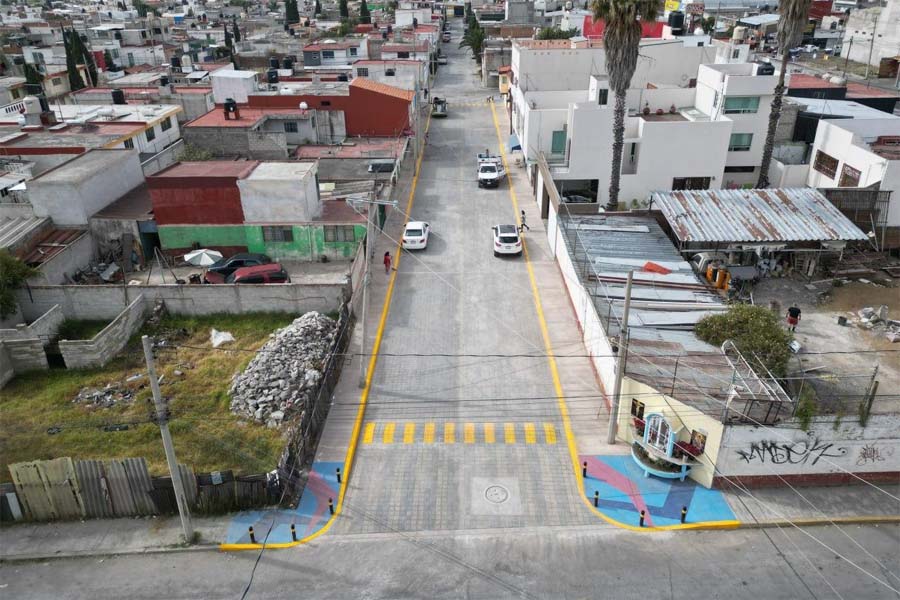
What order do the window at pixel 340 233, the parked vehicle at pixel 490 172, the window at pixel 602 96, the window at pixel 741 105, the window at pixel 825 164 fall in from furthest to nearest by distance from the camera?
the parked vehicle at pixel 490 172 → the window at pixel 602 96 → the window at pixel 741 105 → the window at pixel 825 164 → the window at pixel 340 233

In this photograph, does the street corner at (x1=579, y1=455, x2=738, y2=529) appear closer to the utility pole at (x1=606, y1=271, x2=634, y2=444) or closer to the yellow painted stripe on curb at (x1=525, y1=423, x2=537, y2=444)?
the utility pole at (x1=606, y1=271, x2=634, y2=444)

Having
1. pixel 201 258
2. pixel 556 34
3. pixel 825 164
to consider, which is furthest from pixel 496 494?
pixel 556 34

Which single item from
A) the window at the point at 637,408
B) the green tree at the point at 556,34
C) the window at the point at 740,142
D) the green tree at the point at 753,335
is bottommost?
the window at the point at 637,408

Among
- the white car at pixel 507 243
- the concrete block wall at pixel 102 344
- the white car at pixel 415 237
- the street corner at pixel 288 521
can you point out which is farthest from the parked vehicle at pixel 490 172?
the street corner at pixel 288 521

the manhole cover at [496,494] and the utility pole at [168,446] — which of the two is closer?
the utility pole at [168,446]

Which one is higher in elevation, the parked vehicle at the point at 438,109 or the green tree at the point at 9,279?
the parked vehicle at the point at 438,109

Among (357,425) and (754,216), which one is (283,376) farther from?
(754,216)

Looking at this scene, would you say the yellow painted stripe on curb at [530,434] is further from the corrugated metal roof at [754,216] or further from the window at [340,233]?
the window at [340,233]

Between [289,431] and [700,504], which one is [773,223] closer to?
[700,504]
